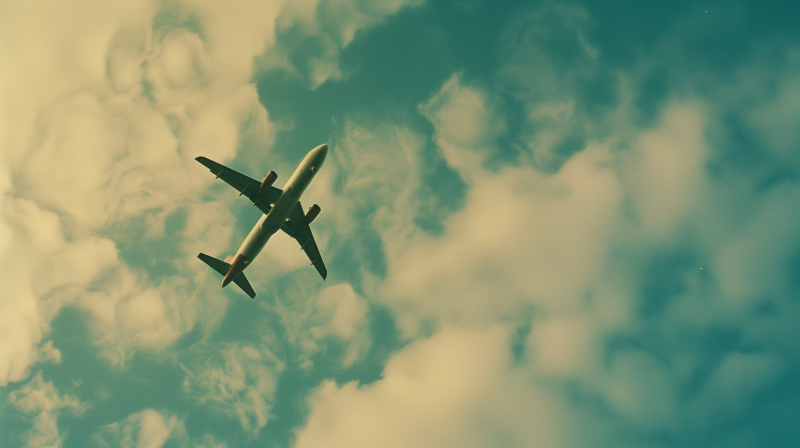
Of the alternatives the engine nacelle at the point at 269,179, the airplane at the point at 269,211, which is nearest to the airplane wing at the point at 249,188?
the airplane at the point at 269,211

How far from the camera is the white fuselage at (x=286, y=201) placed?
225 ft

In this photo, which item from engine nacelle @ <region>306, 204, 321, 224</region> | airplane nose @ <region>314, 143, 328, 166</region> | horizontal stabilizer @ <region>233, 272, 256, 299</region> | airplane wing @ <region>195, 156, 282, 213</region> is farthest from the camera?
horizontal stabilizer @ <region>233, 272, 256, 299</region>

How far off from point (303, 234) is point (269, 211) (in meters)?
10.8

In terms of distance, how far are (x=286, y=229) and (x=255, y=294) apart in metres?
16.5

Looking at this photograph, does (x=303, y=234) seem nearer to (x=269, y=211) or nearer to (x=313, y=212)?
(x=313, y=212)

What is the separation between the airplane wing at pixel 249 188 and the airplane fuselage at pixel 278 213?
102 inches

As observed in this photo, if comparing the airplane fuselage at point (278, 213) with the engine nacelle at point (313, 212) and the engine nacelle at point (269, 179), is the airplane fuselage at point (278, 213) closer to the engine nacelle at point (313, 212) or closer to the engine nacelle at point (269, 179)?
the engine nacelle at point (269, 179)

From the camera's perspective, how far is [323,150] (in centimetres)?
6875

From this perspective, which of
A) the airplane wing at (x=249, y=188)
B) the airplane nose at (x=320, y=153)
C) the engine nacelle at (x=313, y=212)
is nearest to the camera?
the airplane nose at (x=320, y=153)

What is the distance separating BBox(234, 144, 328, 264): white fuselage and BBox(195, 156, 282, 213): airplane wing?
302cm

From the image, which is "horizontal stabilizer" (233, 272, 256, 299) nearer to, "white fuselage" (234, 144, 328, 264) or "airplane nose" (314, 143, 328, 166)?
"white fuselage" (234, 144, 328, 264)

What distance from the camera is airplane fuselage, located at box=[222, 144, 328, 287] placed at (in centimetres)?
6850

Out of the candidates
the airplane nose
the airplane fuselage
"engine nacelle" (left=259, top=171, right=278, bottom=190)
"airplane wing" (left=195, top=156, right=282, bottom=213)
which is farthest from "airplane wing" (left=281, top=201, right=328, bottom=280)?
the airplane nose

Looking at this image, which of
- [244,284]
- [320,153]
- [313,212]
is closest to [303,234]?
[313,212]
